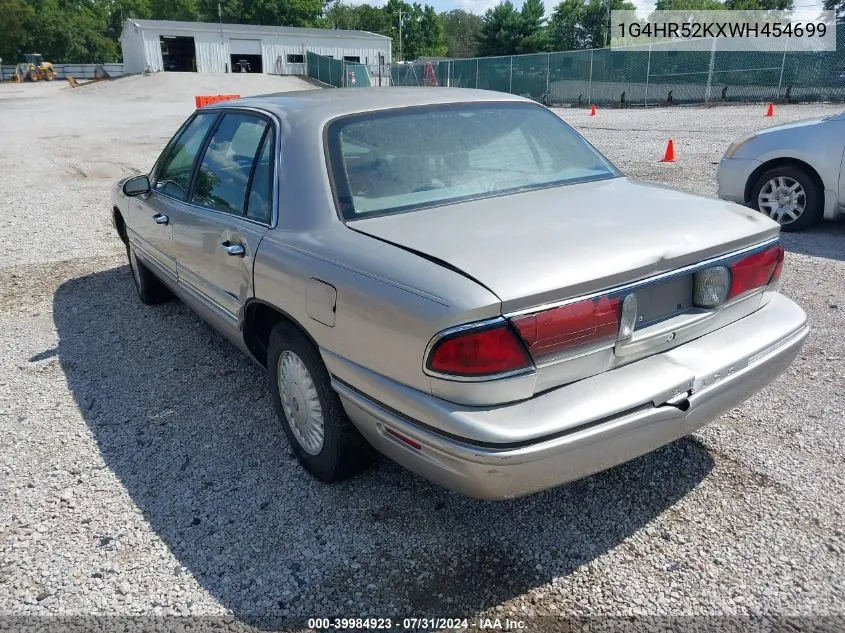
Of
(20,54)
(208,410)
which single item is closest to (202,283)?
(208,410)

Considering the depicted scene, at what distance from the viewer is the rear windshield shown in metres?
2.94

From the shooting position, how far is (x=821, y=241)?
6.53 m

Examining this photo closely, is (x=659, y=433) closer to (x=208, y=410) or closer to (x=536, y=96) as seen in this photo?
(x=208, y=410)

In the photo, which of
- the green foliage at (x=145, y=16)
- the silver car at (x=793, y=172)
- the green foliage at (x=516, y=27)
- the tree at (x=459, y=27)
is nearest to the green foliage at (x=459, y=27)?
the tree at (x=459, y=27)

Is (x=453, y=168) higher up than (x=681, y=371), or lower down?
higher up

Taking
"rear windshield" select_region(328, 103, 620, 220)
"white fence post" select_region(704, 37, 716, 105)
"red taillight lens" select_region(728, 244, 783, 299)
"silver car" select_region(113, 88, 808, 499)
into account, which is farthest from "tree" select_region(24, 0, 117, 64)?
"red taillight lens" select_region(728, 244, 783, 299)

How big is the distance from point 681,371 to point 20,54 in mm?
98234

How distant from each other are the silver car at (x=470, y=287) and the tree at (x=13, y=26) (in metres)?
92.1

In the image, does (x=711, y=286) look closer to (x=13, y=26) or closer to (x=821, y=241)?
(x=821, y=241)

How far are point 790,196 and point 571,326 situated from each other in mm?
5828

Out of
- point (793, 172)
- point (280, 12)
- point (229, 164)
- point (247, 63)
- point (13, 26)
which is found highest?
point (280, 12)

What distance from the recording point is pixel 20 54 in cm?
8075

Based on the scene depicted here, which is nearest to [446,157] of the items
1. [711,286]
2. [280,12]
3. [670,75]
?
[711,286]

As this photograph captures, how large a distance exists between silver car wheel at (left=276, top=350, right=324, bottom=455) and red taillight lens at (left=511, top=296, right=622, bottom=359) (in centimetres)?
109
